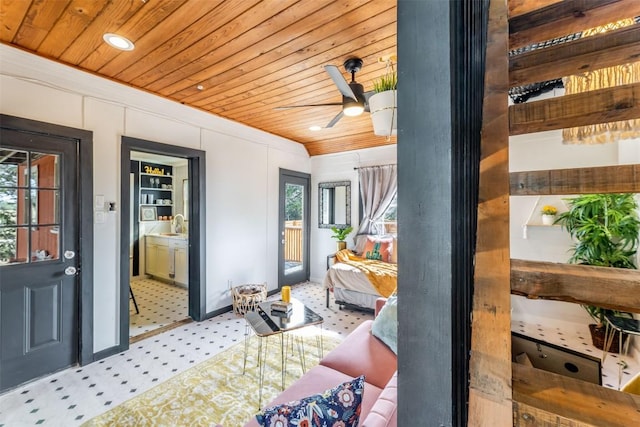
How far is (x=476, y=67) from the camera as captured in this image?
753 millimetres

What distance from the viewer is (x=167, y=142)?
10.0ft

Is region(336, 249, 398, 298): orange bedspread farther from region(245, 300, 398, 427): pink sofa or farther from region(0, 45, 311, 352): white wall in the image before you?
region(0, 45, 311, 352): white wall

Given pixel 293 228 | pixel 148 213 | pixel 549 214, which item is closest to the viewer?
pixel 549 214

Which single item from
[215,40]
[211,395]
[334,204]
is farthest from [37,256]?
[334,204]

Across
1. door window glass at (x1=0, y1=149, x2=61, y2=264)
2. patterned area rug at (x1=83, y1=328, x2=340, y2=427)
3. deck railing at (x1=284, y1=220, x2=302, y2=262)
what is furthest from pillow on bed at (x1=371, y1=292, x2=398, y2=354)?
deck railing at (x1=284, y1=220, x2=302, y2=262)

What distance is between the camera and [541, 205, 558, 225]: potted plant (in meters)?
3.22

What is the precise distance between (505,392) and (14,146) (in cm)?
323

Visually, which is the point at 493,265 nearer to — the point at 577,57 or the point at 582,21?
the point at 577,57

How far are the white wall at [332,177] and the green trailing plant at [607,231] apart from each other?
7.95ft

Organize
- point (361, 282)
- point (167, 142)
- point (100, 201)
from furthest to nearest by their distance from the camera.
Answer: point (361, 282) < point (167, 142) < point (100, 201)

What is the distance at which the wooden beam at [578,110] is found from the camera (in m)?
0.71

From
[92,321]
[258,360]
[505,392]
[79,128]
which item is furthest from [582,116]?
[92,321]

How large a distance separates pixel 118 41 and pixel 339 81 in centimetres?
157

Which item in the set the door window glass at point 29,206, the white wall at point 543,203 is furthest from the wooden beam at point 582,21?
the door window glass at point 29,206
